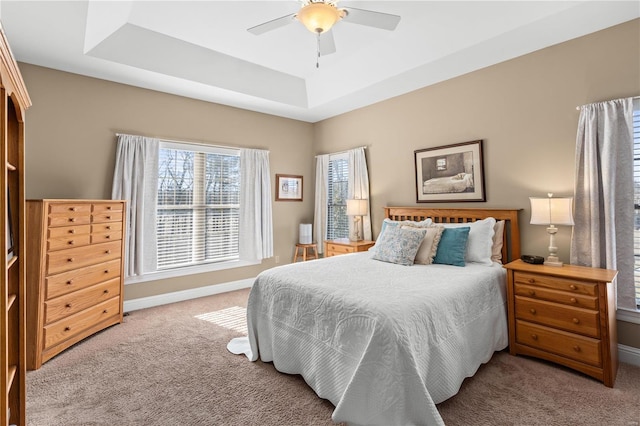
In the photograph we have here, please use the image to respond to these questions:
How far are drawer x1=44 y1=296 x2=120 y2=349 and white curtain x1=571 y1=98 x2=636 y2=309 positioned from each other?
15.1 ft

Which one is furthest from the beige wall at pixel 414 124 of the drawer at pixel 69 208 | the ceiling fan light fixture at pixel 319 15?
the ceiling fan light fixture at pixel 319 15

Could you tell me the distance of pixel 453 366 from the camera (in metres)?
2.04

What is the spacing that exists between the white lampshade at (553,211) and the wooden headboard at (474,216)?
1.30ft

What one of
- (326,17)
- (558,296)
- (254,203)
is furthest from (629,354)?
(254,203)

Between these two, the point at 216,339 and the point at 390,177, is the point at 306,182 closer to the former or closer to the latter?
the point at 390,177

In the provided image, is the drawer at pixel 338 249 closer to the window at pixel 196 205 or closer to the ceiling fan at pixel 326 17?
the window at pixel 196 205

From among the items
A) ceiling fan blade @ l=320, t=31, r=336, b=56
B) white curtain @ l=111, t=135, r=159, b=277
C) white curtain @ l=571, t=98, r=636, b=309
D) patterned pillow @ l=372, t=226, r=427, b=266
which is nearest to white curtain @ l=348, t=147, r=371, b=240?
patterned pillow @ l=372, t=226, r=427, b=266

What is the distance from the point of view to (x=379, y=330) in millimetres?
1761

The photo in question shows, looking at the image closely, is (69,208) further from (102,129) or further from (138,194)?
(102,129)

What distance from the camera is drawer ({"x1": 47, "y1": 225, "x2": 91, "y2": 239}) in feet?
8.95

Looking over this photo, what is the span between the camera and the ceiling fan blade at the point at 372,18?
7.60 feet

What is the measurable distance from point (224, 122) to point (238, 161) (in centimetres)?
61

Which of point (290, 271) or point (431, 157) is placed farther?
point (431, 157)

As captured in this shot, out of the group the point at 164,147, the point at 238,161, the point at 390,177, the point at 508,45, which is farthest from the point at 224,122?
the point at 508,45
